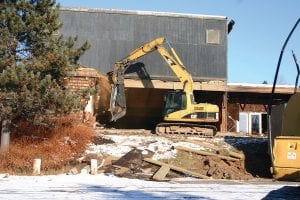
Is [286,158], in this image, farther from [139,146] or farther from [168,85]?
[168,85]

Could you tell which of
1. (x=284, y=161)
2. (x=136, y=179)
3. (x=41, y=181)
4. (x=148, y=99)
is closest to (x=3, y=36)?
(x=41, y=181)

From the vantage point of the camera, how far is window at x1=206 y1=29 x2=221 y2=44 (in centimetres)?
3419

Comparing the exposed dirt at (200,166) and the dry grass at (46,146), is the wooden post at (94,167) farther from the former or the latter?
the dry grass at (46,146)

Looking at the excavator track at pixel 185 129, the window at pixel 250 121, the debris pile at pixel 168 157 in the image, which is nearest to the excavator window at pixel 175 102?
the excavator track at pixel 185 129

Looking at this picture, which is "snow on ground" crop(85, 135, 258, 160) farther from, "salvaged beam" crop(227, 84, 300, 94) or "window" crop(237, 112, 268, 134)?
"window" crop(237, 112, 268, 134)

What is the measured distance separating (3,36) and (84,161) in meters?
5.57

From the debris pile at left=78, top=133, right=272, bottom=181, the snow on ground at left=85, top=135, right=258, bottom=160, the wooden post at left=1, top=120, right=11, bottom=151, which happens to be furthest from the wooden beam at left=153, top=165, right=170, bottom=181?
the wooden post at left=1, top=120, right=11, bottom=151

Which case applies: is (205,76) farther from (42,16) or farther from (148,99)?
(42,16)

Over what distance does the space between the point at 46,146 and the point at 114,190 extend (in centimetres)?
677

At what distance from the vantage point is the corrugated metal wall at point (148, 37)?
109 feet

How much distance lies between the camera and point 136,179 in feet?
54.3

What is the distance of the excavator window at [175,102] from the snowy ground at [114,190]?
988 centimetres

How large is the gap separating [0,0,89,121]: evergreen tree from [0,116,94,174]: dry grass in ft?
4.28

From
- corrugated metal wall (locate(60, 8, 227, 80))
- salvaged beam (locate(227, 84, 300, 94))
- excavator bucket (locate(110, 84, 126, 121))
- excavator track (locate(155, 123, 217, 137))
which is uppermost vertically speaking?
corrugated metal wall (locate(60, 8, 227, 80))
